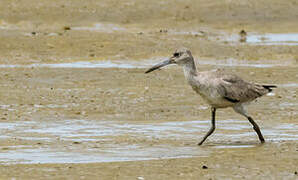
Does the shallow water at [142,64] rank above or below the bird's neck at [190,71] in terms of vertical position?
below

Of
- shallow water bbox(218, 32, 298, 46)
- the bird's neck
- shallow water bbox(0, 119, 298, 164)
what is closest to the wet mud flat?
shallow water bbox(0, 119, 298, 164)

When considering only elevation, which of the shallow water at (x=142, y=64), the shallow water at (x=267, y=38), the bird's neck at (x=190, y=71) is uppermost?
the shallow water at (x=267, y=38)

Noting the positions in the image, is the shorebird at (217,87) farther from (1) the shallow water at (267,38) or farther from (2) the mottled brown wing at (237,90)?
(1) the shallow water at (267,38)

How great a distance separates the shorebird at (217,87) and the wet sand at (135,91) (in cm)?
46

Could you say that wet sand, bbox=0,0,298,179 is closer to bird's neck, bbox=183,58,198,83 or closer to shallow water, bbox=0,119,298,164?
shallow water, bbox=0,119,298,164

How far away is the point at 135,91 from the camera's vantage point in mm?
13547

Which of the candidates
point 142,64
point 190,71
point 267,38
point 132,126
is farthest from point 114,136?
point 267,38

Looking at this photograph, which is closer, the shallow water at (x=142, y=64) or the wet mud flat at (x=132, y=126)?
the wet mud flat at (x=132, y=126)

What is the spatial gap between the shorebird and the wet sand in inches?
18.2

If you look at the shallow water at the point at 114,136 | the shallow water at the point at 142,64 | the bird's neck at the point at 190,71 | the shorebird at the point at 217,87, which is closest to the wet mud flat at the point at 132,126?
the shallow water at the point at 114,136

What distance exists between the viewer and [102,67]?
625 inches

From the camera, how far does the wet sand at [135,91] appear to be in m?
8.32

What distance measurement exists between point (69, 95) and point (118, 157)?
463cm

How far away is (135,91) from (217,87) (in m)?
4.20
